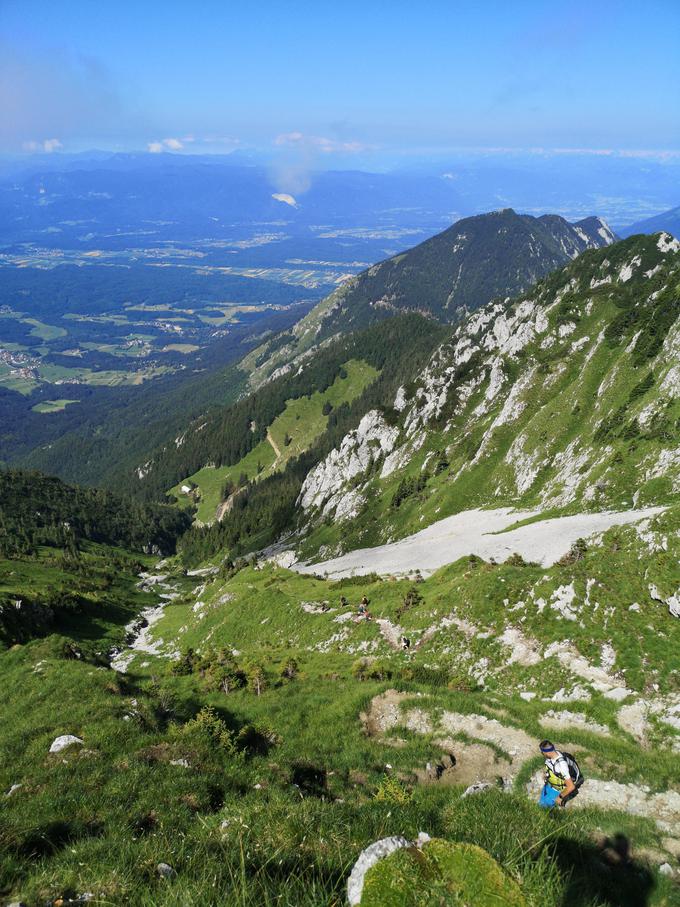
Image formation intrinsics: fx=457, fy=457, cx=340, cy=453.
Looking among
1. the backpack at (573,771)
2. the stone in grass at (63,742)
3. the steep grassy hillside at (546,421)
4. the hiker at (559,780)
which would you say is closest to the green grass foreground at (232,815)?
the stone in grass at (63,742)

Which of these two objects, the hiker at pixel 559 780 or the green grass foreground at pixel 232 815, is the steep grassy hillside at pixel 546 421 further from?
the green grass foreground at pixel 232 815

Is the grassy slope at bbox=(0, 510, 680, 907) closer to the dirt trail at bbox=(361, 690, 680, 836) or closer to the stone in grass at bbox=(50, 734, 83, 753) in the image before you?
the stone in grass at bbox=(50, 734, 83, 753)

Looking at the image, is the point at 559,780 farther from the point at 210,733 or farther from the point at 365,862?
the point at 210,733

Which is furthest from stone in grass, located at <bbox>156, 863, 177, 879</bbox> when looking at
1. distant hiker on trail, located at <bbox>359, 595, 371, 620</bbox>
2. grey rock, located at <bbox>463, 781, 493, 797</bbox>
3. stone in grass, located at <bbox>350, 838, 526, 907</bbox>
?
distant hiker on trail, located at <bbox>359, 595, 371, 620</bbox>

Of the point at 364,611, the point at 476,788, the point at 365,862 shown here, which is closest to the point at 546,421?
the point at 364,611

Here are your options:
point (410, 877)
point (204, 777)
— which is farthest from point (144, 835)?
point (410, 877)

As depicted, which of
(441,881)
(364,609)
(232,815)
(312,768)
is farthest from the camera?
(364,609)
